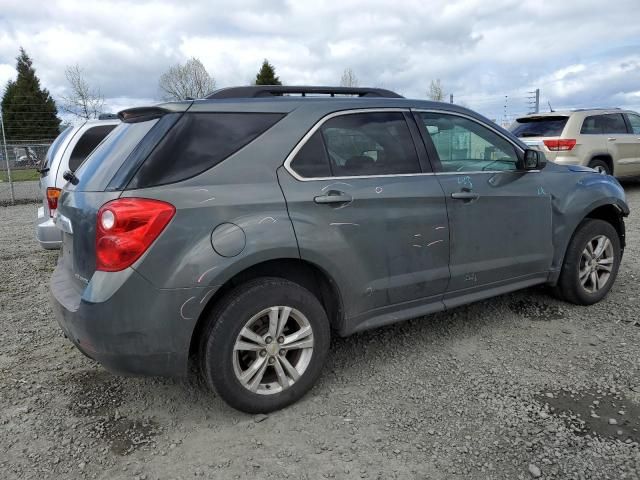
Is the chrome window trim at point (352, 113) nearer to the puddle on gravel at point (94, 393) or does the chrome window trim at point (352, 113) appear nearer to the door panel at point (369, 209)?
the door panel at point (369, 209)

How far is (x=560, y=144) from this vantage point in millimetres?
9492

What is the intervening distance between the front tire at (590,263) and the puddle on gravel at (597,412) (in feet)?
4.52

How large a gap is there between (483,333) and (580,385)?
89cm

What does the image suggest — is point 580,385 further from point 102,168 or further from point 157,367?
point 102,168

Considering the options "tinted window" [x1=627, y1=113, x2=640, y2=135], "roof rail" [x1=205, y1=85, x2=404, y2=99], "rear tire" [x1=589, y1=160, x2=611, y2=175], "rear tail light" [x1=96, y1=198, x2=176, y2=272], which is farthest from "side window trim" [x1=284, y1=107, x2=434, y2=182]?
"tinted window" [x1=627, y1=113, x2=640, y2=135]

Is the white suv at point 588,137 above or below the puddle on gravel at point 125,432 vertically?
above

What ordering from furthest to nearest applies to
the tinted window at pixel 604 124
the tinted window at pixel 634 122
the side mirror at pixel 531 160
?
the tinted window at pixel 634 122 → the tinted window at pixel 604 124 → the side mirror at pixel 531 160

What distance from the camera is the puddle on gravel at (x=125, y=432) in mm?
2628

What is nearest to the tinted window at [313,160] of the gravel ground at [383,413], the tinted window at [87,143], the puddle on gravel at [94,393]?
the gravel ground at [383,413]

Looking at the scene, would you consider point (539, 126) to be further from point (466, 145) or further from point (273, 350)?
point (273, 350)

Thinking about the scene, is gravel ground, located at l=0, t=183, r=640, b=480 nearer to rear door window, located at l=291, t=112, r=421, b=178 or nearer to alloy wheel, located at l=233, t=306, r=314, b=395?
alloy wheel, located at l=233, t=306, r=314, b=395

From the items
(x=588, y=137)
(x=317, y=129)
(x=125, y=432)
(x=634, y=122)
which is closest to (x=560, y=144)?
(x=588, y=137)

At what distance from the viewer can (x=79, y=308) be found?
2.55 m

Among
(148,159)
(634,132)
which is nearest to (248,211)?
(148,159)
